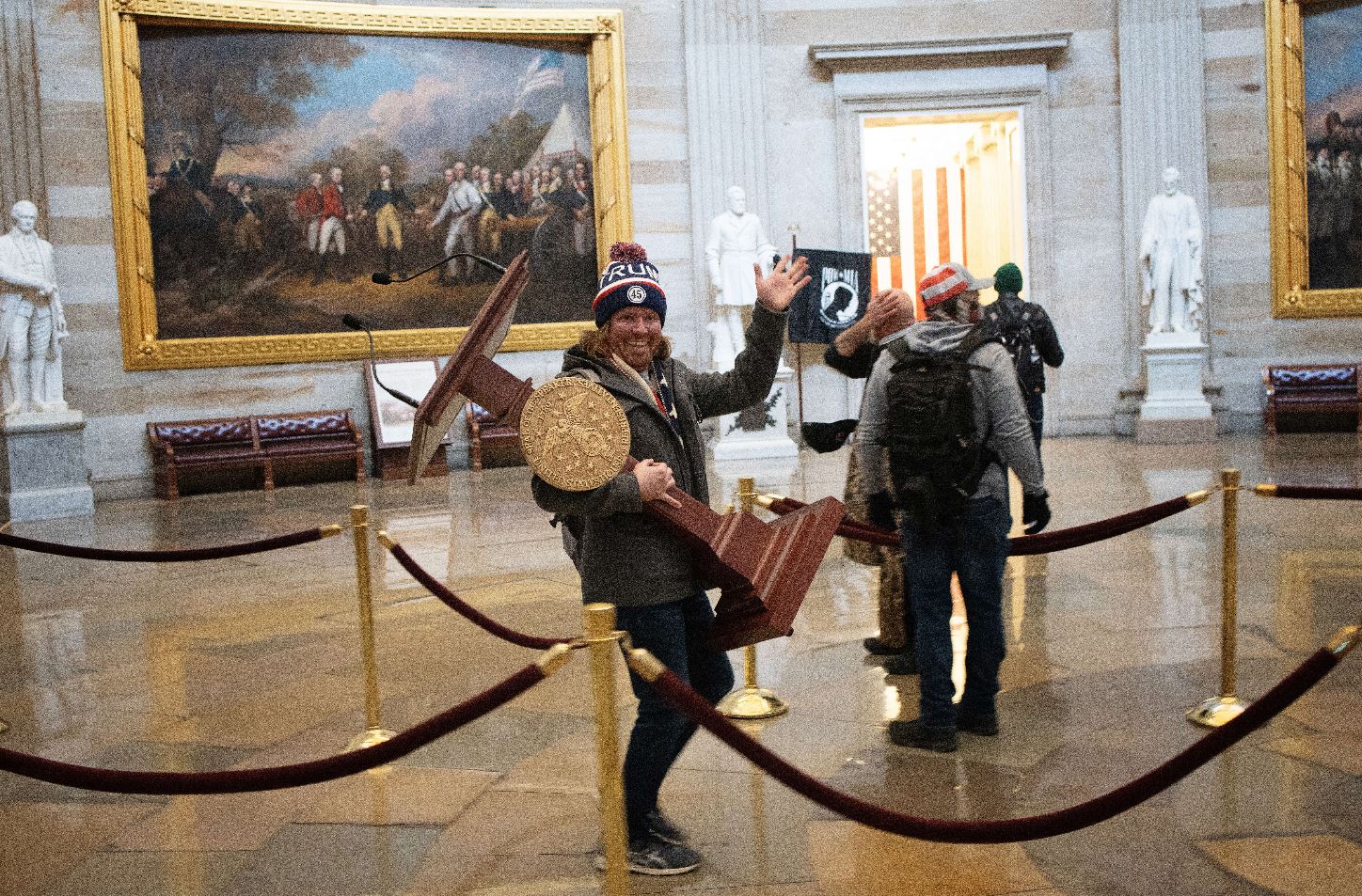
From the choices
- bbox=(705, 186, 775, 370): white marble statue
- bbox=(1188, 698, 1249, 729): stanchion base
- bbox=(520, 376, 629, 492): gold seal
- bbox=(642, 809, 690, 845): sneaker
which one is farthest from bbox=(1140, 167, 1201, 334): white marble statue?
bbox=(520, 376, 629, 492): gold seal

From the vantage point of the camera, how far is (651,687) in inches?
135

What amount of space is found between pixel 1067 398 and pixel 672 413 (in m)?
13.5

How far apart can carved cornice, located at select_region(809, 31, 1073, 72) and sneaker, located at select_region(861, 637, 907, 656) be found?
11597 millimetres

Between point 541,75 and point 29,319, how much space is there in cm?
675

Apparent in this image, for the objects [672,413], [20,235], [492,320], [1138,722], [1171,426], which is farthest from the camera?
[1171,426]

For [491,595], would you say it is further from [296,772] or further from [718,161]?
[718,161]

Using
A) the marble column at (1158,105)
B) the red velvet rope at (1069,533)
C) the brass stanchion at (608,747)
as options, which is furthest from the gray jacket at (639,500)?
the marble column at (1158,105)

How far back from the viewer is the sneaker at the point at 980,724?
4680 millimetres

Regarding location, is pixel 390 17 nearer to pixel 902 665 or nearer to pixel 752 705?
pixel 902 665

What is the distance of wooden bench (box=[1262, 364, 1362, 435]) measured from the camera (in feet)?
49.0

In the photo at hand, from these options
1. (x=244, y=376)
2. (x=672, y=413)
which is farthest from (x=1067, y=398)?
(x=672, y=413)

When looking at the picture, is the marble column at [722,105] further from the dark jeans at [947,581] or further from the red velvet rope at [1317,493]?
the dark jeans at [947,581]

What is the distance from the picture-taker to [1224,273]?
15.9 m

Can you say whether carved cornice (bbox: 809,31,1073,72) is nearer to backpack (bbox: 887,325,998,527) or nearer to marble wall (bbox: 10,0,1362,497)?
marble wall (bbox: 10,0,1362,497)
